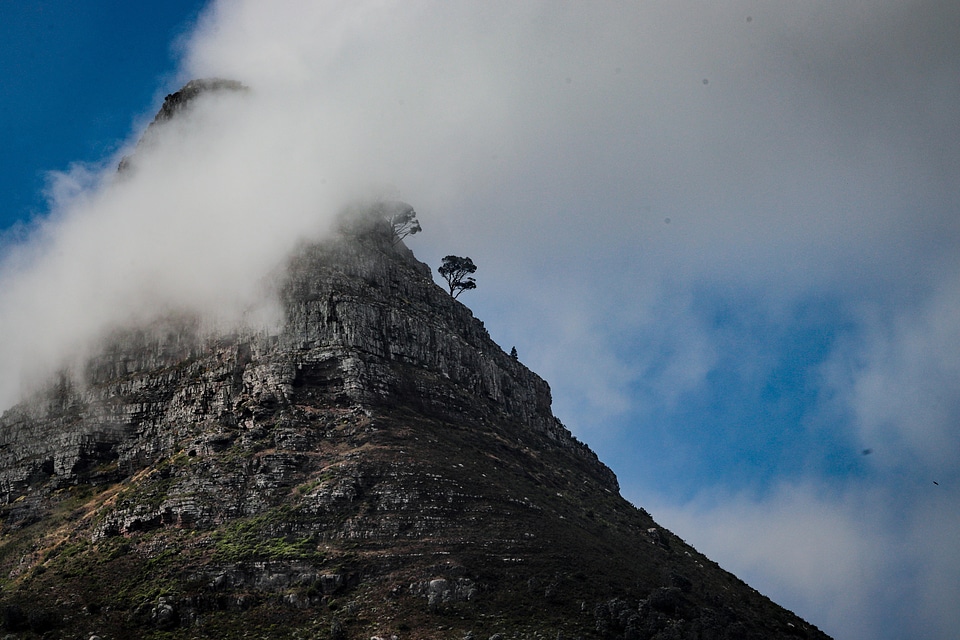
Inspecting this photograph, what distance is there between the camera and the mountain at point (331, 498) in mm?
89062

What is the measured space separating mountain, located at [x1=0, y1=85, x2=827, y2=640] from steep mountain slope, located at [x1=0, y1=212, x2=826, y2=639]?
23cm

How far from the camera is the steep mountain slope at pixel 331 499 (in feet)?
292

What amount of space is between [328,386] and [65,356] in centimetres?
4419

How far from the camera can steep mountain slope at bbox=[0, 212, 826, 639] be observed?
89125mm

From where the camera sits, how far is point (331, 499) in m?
97.5

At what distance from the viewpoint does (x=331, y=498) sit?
320 ft

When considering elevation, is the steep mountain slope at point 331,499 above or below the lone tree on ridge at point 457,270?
below

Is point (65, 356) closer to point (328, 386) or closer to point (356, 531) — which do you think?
point (328, 386)

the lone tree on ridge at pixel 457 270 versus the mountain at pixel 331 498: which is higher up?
the lone tree on ridge at pixel 457 270

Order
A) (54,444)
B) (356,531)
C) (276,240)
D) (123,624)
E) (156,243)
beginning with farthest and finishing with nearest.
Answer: (156,243), (276,240), (54,444), (356,531), (123,624)

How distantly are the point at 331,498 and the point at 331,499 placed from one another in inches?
4.1

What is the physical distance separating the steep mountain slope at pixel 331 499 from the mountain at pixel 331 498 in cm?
23

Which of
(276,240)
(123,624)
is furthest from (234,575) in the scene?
(276,240)

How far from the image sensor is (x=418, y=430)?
109 m
